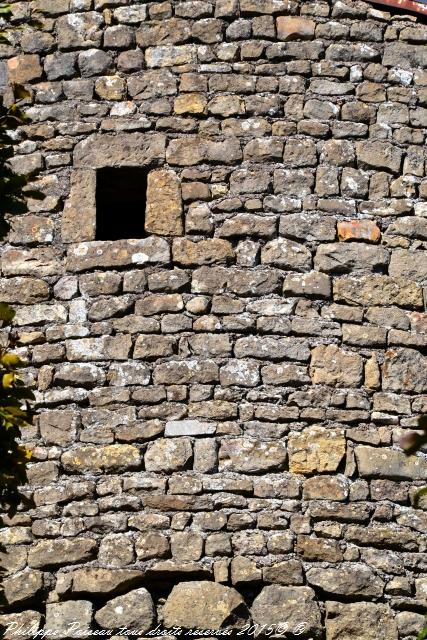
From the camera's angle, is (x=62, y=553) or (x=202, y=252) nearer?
(x=62, y=553)

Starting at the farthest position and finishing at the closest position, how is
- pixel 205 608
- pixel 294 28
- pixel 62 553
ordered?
pixel 294 28 < pixel 62 553 < pixel 205 608

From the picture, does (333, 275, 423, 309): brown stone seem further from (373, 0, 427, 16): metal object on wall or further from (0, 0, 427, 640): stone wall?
(373, 0, 427, 16): metal object on wall

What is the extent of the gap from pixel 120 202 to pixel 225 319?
96 centimetres

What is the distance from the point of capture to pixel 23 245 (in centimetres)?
641

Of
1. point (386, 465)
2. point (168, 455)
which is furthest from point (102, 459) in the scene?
point (386, 465)

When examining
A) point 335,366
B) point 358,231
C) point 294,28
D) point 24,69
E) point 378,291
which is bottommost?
point 335,366

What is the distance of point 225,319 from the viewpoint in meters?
6.10

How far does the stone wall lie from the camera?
572 cm

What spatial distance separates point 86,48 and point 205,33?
0.54 metres

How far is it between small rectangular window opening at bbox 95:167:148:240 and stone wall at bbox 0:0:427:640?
0.28 feet

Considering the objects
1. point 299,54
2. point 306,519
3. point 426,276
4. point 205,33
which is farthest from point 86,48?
point 306,519

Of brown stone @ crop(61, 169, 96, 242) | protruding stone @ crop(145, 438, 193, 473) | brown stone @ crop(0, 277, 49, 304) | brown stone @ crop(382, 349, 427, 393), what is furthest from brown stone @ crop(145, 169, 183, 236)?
brown stone @ crop(382, 349, 427, 393)

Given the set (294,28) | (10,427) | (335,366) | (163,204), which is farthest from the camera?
(294,28)

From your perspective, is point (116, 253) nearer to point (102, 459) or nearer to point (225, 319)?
point (225, 319)
